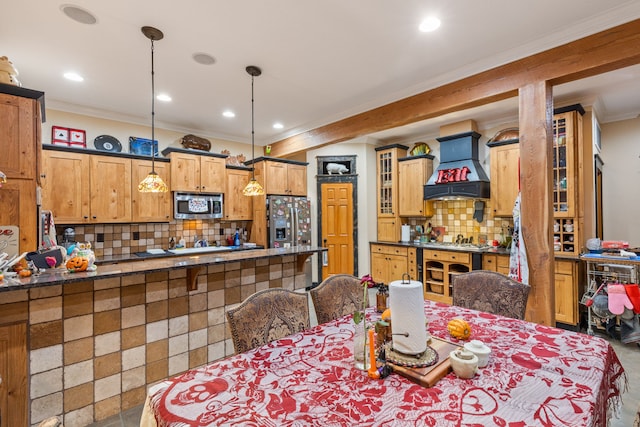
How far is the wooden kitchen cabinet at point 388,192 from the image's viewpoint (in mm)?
5629

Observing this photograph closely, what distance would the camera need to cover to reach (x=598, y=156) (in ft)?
13.3

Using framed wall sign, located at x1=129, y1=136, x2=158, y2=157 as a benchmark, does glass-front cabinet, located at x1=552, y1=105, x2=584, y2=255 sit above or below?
below

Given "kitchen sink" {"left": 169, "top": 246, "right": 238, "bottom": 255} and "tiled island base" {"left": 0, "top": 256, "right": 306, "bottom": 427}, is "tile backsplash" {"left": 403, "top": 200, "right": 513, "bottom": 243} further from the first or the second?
"tiled island base" {"left": 0, "top": 256, "right": 306, "bottom": 427}

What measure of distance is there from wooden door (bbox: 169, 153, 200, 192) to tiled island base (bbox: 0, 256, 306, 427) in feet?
7.85

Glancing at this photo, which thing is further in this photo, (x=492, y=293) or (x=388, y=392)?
(x=492, y=293)

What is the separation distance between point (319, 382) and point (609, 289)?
136 inches

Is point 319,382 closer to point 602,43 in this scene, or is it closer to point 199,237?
point 602,43

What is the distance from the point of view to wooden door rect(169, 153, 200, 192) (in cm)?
450

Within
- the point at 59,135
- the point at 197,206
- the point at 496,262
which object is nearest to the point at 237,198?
the point at 197,206

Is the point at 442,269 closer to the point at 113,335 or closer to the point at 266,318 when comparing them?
the point at 266,318

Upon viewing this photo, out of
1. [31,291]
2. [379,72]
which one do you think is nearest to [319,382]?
[31,291]

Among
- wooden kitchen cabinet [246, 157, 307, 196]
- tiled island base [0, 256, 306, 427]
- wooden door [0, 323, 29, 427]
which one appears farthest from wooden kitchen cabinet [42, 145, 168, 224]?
wooden door [0, 323, 29, 427]

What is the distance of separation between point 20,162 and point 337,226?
4476 millimetres

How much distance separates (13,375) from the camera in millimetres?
1747
